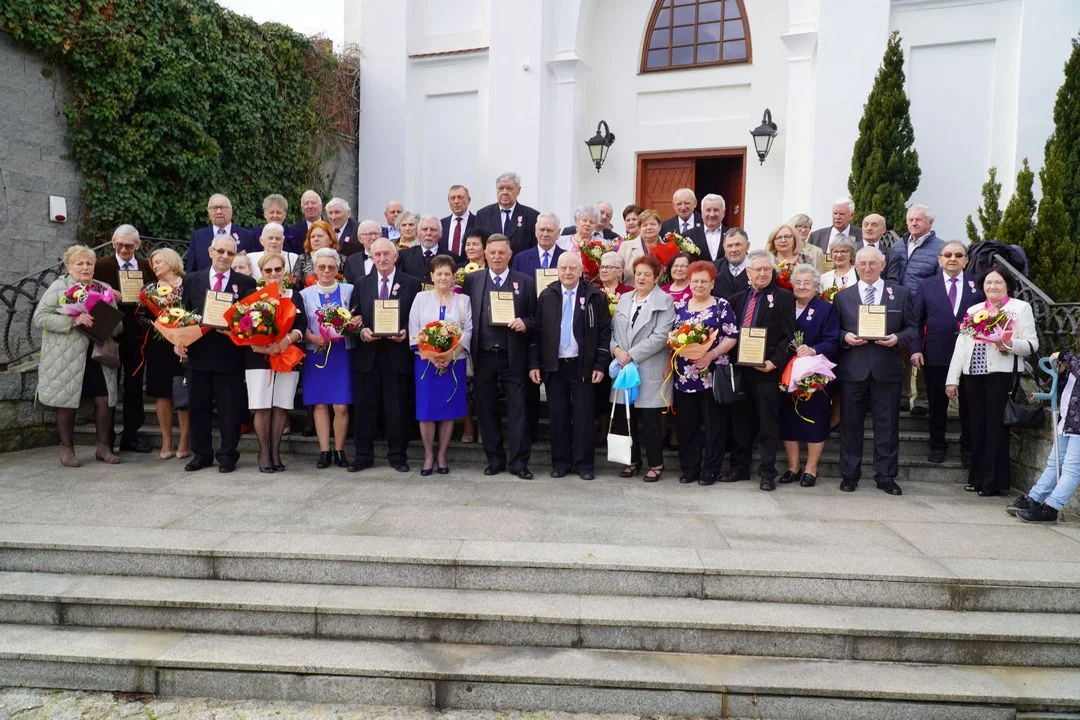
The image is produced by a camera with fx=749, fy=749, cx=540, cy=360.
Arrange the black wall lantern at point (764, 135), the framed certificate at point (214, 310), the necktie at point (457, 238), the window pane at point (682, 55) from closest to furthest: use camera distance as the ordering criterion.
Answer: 1. the framed certificate at point (214, 310)
2. the necktie at point (457, 238)
3. the black wall lantern at point (764, 135)
4. the window pane at point (682, 55)

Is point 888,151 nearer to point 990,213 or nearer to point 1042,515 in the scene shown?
point 990,213

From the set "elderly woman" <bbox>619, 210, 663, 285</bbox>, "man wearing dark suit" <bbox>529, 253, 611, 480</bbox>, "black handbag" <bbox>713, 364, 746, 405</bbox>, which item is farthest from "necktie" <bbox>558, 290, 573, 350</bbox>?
"black handbag" <bbox>713, 364, 746, 405</bbox>

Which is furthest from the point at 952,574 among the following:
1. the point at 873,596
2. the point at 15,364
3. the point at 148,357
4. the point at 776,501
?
the point at 15,364

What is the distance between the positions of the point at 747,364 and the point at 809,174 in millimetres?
5861

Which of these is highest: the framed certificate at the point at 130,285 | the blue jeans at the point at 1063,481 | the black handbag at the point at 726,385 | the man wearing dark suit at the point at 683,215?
the man wearing dark suit at the point at 683,215

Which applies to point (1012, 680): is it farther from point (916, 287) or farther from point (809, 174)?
point (809, 174)

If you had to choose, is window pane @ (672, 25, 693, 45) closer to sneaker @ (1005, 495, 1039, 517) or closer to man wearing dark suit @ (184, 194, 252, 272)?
man wearing dark suit @ (184, 194, 252, 272)

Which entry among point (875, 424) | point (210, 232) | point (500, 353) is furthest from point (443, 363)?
point (875, 424)

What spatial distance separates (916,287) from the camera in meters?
7.45

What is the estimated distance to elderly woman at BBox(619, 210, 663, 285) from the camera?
7.59 meters

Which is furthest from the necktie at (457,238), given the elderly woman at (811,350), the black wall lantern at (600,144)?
the black wall lantern at (600,144)

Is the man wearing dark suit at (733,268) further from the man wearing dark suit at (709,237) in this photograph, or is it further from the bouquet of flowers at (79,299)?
the bouquet of flowers at (79,299)

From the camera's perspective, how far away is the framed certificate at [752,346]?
6430 millimetres

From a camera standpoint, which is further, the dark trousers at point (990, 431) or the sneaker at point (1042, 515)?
the dark trousers at point (990, 431)
